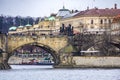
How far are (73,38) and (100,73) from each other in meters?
20.7

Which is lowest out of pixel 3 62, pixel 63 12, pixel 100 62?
pixel 100 62

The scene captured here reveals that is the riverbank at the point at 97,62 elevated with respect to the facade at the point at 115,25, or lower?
lower

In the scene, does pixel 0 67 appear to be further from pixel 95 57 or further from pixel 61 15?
pixel 61 15

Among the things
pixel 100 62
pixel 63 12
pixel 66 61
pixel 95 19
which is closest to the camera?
pixel 100 62

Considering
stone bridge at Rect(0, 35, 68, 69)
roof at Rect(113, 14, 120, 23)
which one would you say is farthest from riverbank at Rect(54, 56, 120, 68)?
roof at Rect(113, 14, 120, 23)

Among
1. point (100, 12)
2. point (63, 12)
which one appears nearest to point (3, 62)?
point (100, 12)

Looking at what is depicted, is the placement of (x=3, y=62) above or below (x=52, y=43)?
below

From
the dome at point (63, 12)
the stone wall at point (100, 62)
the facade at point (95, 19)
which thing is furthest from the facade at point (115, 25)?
the stone wall at point (100, 62)

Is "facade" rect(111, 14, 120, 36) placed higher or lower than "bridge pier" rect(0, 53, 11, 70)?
higher

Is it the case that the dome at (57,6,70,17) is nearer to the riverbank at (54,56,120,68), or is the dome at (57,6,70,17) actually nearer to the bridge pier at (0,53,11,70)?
the riverbank at (54,56,120,68)

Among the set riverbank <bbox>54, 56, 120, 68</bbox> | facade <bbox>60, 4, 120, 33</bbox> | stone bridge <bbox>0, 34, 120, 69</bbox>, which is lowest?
riverbank <bbox>54, 56, 120, 68</bbox>

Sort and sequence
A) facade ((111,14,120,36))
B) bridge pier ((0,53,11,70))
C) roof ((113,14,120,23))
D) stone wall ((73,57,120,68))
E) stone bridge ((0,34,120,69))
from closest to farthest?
bridge pier ((0,53,11,70)) → stone bridge ((0,34,120,69)) → stone wall ((73,57,120,68)) → facade ((111,14,120,36)) → roof ((113,14,120,23))

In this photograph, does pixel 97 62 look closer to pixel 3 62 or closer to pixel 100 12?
pixel 3 62

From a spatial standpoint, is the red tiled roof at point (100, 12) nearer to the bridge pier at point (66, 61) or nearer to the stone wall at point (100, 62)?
the bridge pier at point (66, 61)
